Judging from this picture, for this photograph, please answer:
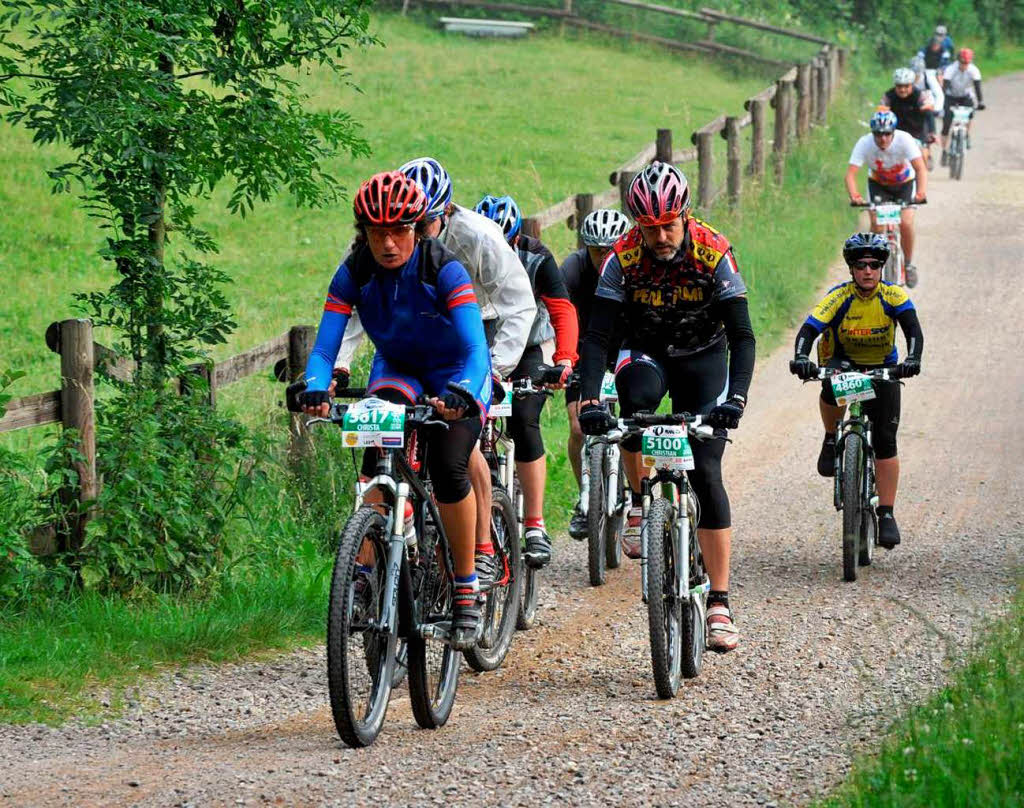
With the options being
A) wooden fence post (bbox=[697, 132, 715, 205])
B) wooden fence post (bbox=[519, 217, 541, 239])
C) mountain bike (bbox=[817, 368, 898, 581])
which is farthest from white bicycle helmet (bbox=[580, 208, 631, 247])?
wooden fence post (bbox=[697, 132, 715, 205])

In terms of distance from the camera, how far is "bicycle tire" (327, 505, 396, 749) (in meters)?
5.37

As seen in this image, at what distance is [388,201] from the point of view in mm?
5840

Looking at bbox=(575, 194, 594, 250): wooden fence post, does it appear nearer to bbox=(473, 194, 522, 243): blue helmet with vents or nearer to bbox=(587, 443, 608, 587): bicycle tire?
bbox=(587, 443, 608, 587): bicycle tire

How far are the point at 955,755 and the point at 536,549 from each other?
351 cm

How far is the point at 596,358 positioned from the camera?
272 inches

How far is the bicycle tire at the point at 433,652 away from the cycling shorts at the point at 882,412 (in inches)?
133

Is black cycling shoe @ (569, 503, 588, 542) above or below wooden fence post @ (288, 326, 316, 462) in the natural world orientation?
below

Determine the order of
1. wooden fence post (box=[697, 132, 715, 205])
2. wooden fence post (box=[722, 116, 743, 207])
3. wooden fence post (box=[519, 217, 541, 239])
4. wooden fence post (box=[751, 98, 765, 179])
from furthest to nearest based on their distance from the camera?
1. wooden fence post (box=[751, 98, 765, 179])
2. wooden fence post (box=[722, 116, 743, 207])
3. wooden fence post (box=[697, 132, 715, 205])
4. wooden fence post (box=[519, 217, 541, 239])

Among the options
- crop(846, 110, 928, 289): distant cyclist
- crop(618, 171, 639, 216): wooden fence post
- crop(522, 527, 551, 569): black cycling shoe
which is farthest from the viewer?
crop(846, 110, 928, 289): distant cyclist

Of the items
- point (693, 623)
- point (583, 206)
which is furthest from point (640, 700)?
point (583, 206)

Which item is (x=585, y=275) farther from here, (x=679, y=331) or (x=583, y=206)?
(x=583, y=206)

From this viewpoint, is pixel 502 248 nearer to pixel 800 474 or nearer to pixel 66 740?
pixel 66 740

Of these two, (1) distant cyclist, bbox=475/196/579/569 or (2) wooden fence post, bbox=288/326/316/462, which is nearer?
(1) distant cyclist, bbox=475/196/579/569

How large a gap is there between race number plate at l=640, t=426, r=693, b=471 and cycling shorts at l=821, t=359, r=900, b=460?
2.60 meters
